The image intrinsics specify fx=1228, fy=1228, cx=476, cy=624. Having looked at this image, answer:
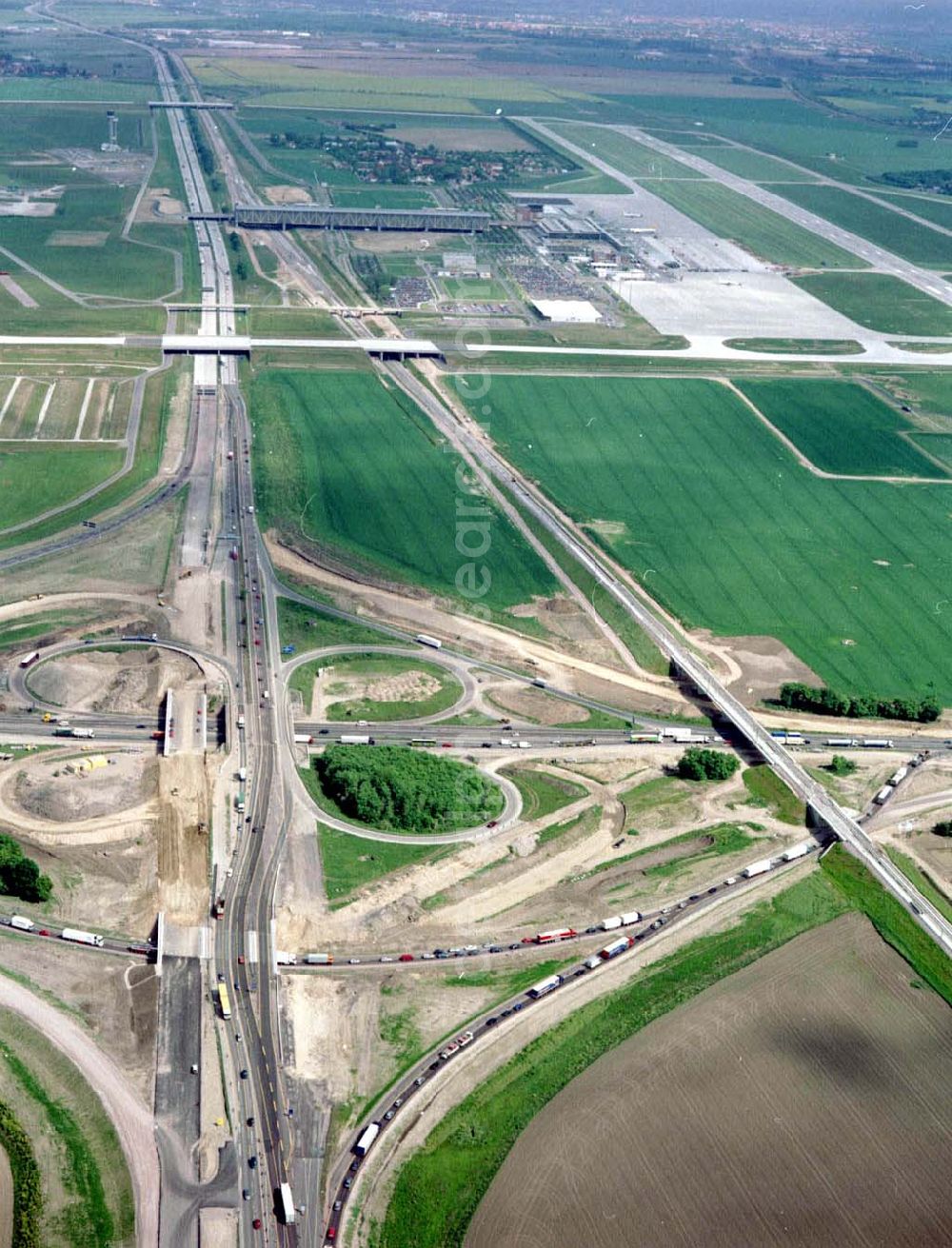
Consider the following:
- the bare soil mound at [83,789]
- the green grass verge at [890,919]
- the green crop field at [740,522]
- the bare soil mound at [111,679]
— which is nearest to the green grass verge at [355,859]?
the bare soil mound at [83,789]

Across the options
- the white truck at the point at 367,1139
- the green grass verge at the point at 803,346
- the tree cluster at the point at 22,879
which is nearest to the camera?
the white truck at the point at 367,1139

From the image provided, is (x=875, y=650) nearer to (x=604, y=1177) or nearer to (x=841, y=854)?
(x=841, y=854)

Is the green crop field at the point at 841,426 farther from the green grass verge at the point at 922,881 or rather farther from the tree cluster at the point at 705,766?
the green grass verge at the point at 922,881

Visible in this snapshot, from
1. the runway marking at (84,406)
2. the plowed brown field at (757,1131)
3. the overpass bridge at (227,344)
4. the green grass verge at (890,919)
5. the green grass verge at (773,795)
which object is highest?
the overpass bridge at (227,344)

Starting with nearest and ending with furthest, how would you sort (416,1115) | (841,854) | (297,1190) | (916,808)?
1. (297,1190)
2. (416,1115)
3. (841,854)
4. (916,808)

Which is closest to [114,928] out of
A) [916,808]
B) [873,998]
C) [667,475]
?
[873,998]

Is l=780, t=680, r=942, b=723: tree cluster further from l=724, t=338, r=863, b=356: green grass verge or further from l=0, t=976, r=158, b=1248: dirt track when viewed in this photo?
l=724, t=338, r=863, b=356: green grass verge

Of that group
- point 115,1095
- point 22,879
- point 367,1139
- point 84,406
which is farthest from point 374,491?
point 367,1139
